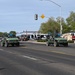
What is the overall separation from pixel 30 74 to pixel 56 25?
376 feet

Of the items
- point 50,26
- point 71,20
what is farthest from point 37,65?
point 50,26

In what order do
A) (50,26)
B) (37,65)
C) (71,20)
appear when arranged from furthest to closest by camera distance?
(50,26) → (71,20) → (37,65)


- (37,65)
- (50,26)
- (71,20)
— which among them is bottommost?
(37,65)

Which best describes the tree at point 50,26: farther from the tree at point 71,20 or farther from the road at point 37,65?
the road at point 37,65

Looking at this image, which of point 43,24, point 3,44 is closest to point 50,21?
point 43,24

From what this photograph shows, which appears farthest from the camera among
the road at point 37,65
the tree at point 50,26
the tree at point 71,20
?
the tree at point 50,26

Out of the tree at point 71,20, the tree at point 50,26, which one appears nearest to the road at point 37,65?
the tree at point 71,20

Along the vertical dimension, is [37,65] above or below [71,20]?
below

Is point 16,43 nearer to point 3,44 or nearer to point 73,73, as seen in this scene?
point 3,44

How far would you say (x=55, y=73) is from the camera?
546 inches

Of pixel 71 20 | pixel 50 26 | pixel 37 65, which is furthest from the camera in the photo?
pixel 50 26

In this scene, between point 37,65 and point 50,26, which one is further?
point 50,26

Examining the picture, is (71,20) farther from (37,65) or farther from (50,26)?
(37,65)

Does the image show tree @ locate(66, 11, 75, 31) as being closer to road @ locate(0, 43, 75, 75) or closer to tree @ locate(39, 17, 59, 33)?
tree @ locate(39, 17, 59, 33)
